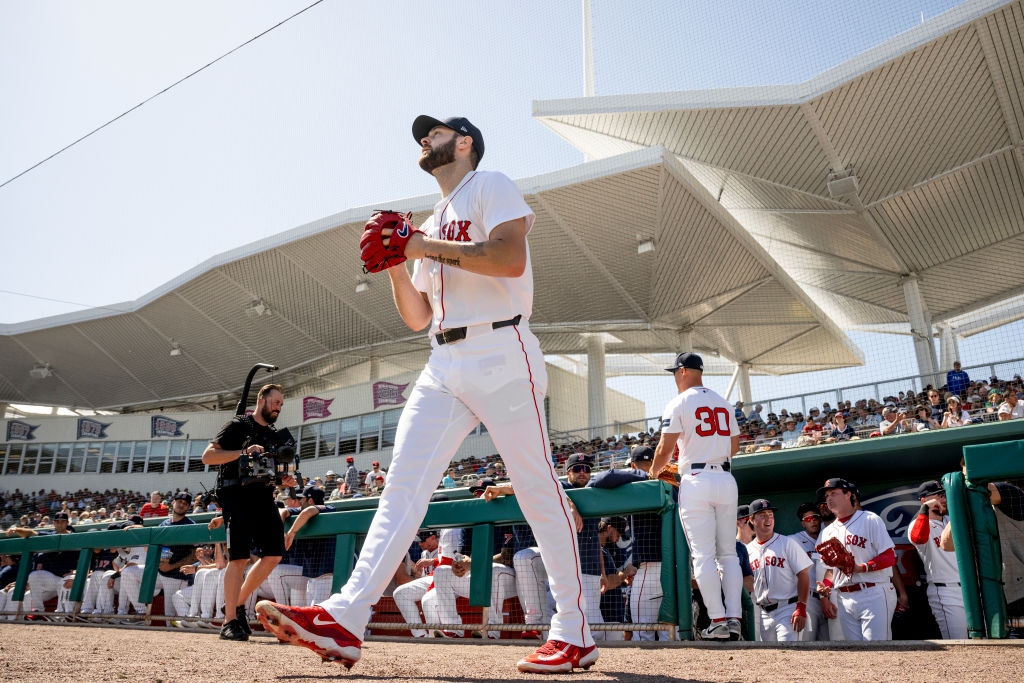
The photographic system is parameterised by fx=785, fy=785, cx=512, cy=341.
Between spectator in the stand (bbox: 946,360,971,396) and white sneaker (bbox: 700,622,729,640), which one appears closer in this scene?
white sneaker (bbox: 700,622,729,640)

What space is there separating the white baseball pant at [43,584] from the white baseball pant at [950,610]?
774 centimetres

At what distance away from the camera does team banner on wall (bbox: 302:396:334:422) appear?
96.4 feet

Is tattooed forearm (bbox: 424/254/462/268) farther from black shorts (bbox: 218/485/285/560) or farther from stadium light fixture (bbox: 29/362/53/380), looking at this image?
stadium light fixture (bbox: 29/362/53/380)

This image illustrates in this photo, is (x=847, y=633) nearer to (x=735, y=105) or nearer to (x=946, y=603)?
(x=946, y=603)

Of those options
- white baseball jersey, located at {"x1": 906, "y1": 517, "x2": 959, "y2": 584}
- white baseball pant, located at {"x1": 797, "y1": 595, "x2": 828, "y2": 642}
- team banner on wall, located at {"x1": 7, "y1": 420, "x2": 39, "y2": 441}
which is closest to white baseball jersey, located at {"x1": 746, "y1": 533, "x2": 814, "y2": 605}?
white baseball pant, located at {"x1": 797, "y1": 595, "x2": 828, "y2": 642}

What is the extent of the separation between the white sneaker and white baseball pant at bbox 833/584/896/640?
49.5 inches

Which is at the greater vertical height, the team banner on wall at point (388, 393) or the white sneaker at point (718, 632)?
the team banner on wall at point (388, 393)

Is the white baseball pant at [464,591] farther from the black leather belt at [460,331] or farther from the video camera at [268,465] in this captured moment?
the black leather belt at [460,331]

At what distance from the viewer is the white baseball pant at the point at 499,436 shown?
241 cm

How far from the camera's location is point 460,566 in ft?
16.1

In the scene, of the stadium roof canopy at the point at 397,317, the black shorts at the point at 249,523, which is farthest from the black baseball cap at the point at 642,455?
the stadium roof canopy at the point at 397,317

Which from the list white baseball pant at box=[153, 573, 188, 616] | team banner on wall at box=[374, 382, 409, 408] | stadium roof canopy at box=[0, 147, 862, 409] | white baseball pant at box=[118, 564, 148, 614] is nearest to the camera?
white baseball pant at box=[153, 573, 188, 616]

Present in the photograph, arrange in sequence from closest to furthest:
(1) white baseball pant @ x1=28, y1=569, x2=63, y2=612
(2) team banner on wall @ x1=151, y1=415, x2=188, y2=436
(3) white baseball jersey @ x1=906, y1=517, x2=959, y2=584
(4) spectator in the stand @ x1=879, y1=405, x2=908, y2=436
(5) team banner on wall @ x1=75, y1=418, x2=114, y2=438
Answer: (3) white baseball jersey @ x1=906, y1=517, x2=959, y2=584 → (1) white baseball pant @ x1=28, y1=569, x2=63, y2=612 → (4) spectator in the stand @ x1=879, y1=405, x2=908, y2=436 → (2) team banner on wall @ x1=151, y1=415, x2=188, y2=436 → (5) team banner on wall @ x1=75, y1=418, x2=114, y2=438

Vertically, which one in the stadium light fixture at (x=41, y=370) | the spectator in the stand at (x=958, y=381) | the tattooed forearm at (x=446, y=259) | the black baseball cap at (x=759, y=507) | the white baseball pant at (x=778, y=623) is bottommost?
the white baseball pant at (x=778, y=623)
